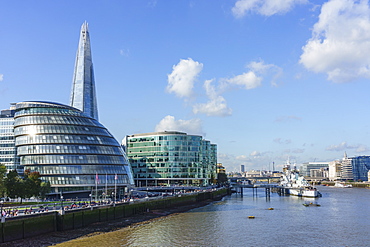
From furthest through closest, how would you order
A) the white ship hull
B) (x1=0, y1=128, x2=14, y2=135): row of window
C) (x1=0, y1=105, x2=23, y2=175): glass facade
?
the white ship hull
(x1=0, y1=128, x2=14, y2=135): row of window
(x1=0, y1=105, x2=23, y2=175): glass facade

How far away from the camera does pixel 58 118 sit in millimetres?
95938

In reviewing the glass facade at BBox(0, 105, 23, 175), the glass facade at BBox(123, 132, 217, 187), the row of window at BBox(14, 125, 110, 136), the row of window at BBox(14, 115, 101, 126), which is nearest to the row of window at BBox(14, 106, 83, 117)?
the row of window at BBox(14, 115, 101, 126)

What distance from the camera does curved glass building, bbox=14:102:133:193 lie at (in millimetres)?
89500

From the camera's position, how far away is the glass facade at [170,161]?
533 feet

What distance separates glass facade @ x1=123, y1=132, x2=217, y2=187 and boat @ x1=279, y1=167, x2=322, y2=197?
130ft

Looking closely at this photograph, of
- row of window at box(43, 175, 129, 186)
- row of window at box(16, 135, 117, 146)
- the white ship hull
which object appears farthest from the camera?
the white ship hull

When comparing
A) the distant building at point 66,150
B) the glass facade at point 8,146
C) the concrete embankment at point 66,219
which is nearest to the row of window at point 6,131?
the glass facade at point 8,146

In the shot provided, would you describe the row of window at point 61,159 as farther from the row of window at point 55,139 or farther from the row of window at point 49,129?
the row of window at point 49,129

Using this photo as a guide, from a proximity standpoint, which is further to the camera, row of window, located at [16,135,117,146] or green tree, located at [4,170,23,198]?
row of window, located at [16,135,117,146]

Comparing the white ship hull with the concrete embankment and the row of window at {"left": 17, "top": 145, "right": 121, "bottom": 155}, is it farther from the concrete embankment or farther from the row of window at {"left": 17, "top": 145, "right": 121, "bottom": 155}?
the row of window at {"left": 17, "top": 145, "right": 121, "bottom": 155}

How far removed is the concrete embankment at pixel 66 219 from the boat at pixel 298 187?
76150 mm

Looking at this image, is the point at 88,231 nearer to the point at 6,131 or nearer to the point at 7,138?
the point at 7,138

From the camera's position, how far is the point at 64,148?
9162 centimetres

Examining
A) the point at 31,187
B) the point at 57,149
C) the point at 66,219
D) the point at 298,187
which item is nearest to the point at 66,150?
the point at 57,149
